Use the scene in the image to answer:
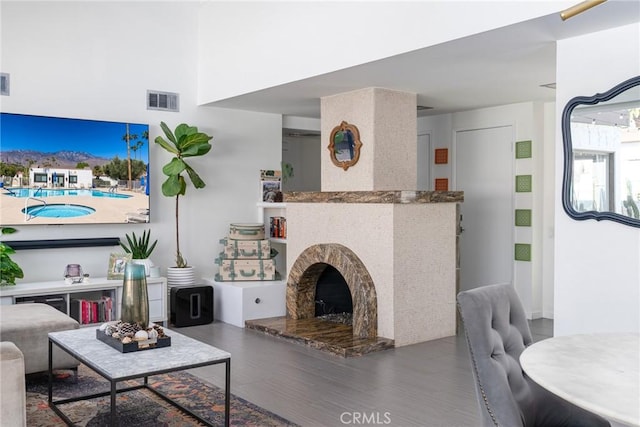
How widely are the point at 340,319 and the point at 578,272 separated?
2648 mm

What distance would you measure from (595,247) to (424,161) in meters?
3.90

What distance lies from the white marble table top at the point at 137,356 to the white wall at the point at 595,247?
212 centimetres

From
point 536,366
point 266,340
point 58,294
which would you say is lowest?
point 266,340

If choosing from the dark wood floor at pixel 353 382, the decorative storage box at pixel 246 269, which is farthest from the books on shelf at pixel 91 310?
the decorative storage box at pixel 246 269

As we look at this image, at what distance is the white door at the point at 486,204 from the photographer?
6434 millimetres

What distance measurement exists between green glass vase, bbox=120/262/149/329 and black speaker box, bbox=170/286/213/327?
96.3 inches

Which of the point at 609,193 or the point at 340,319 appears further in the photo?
the point at 340,319

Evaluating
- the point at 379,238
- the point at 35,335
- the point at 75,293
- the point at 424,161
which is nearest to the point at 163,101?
the point at 75,293

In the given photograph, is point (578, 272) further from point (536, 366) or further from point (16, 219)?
point (16, 219)

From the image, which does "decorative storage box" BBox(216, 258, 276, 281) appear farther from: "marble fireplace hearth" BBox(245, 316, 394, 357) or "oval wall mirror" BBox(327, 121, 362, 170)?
"oval wall mirror" BBox(327, 121, 362, 170)

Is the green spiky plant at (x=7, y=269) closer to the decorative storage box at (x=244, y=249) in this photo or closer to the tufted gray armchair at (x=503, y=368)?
the decorative storage box at (x=244, y=249)

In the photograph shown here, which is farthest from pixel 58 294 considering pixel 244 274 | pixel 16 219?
pixel 244 274

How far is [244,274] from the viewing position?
6.17m

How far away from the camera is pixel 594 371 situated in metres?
1.74
